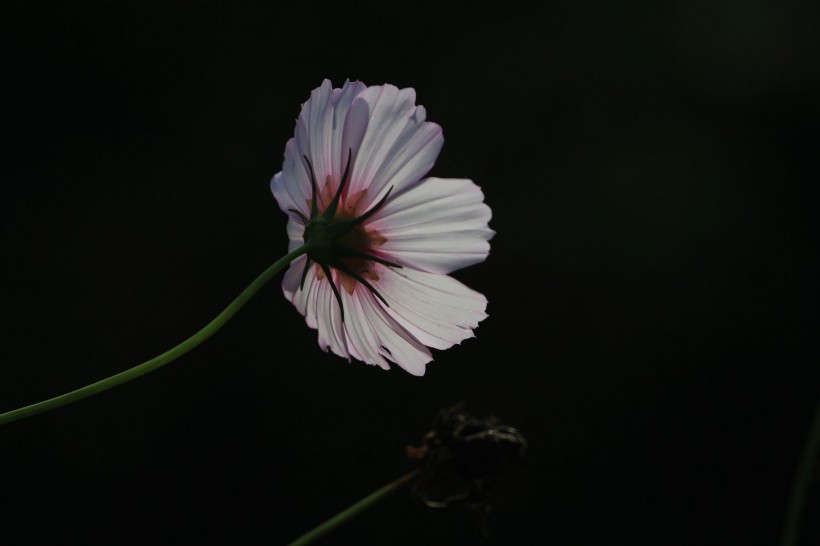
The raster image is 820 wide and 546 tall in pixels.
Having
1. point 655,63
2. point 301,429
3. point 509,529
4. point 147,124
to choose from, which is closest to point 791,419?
point 509,529

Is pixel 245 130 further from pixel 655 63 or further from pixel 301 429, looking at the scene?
pixel 655 63

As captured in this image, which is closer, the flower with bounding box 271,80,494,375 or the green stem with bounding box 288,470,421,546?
the green stem with bounding box 288,470,421,546

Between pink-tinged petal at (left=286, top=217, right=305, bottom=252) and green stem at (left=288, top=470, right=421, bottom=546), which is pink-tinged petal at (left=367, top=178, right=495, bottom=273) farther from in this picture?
green stem at (left=288, top=470, right=421, bottom=546)

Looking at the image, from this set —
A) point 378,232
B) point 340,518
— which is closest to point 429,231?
point 378,232

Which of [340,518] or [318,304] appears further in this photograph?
[318,304]

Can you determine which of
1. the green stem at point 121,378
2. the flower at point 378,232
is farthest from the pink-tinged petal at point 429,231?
the green stem at point 121,378

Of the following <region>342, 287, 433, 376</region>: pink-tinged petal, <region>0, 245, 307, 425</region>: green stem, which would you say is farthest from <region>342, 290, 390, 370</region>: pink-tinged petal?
<region>0, 245, 307, 425</region>: green stem

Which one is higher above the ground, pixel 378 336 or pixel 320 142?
pixel 320 142

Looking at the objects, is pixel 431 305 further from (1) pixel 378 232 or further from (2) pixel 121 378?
(2) pixel 121 378
